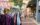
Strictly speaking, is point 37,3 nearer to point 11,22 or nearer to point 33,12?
point 33,12

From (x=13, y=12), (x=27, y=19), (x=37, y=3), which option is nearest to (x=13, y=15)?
(x=13, y=12)

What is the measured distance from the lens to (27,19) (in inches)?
35.6

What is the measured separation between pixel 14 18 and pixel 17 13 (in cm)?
5

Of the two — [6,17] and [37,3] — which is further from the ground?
[37,3]

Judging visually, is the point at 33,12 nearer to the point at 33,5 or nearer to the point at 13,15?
the point at 33,5

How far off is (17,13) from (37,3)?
20 cm

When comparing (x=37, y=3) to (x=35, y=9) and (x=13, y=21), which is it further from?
(x=13, y=21)

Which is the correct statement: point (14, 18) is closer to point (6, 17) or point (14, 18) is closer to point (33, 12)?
point (6, 17)

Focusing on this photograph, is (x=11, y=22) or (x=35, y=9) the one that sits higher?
(x=35, y=9)

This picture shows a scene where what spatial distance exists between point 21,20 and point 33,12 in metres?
0.13

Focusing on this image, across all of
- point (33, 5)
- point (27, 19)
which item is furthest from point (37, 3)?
point (27, 19)

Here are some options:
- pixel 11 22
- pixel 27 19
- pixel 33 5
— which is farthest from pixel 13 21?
pixel 33 5

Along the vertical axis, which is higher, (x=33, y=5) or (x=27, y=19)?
(x=33, y=5)

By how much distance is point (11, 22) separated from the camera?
897 millimetres
